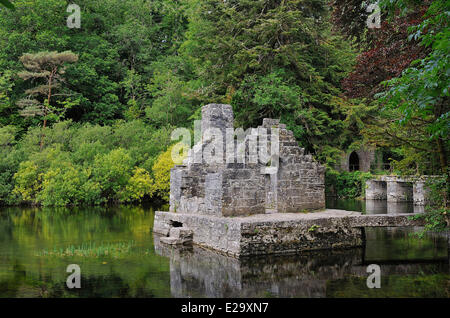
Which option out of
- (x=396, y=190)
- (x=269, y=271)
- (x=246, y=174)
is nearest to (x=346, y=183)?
(x=396, y=190)

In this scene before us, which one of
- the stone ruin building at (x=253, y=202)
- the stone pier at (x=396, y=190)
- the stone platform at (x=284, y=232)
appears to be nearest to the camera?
the stone platform at (x=284, y=232)

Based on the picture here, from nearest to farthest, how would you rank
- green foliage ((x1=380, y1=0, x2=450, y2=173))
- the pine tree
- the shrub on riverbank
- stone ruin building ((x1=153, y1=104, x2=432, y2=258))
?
green foliage ((x1=380, y1=0, x2=450, y2=173)) < stone ruin building ((x1=153, y1=104, x2=432, y2=258)) < the shrub on riverbank < the pine tree

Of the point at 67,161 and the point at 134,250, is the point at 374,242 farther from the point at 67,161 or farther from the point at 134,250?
the point at 67,161

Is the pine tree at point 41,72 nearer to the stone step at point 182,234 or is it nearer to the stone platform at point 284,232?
the stone step at point 182,234

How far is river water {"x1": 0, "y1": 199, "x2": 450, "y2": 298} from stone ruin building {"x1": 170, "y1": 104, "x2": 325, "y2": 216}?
4.88 feet

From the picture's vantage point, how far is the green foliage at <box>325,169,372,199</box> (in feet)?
89.2

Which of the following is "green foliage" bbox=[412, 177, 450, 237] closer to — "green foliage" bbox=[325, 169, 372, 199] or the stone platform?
the stone platform

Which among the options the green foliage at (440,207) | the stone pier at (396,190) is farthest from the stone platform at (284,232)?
the stone pier at (396,190)

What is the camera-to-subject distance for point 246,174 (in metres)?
10.8

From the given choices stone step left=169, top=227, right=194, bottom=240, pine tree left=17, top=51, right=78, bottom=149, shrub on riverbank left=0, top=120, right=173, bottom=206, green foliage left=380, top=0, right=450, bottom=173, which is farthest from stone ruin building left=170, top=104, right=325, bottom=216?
pine tree left=17, top=51, right=78, bottom=149

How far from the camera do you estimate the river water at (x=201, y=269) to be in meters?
6.86

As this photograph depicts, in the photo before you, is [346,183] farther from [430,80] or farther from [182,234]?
[430,80]

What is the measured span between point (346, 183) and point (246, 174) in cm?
1910

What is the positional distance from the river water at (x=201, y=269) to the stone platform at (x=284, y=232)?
0.97 feet
